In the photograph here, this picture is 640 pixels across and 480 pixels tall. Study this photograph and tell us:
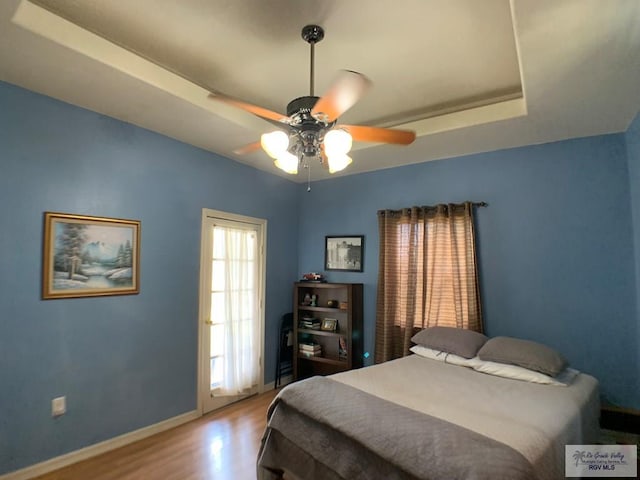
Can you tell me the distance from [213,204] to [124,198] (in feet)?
2.83

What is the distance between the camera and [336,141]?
181 cm

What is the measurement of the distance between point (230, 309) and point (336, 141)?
94.3 inches

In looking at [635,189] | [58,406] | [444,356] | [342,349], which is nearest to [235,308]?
[342,349]

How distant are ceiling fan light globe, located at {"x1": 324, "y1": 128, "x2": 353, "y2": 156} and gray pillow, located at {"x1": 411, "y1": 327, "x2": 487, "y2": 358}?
75.8 inches

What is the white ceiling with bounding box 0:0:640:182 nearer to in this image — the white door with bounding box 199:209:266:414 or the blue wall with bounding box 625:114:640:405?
the blue wall with bounding box 625:114:640:405

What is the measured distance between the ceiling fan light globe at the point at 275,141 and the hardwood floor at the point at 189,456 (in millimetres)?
2146

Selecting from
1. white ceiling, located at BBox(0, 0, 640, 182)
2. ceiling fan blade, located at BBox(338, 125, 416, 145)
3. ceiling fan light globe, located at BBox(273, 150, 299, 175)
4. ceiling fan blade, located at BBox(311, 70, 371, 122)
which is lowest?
ceiling fan light globe, located at BBox(273, 150, 299, 175)

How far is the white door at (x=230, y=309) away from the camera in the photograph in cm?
337

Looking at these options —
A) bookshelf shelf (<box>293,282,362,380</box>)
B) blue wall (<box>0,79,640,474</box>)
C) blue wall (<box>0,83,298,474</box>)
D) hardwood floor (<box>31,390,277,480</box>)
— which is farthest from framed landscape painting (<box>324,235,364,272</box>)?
hardwood floor (<box>31,390,277,480</box>)

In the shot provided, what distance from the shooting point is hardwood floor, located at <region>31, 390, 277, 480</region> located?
2.33 metres

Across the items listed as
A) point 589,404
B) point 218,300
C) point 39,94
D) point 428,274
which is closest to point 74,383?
point 218,300

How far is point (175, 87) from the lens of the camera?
231cm

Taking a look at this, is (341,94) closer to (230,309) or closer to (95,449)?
(230,309)

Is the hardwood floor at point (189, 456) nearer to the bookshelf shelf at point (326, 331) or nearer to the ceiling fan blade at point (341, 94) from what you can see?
the bookshelf shelf at point (326, 331)
